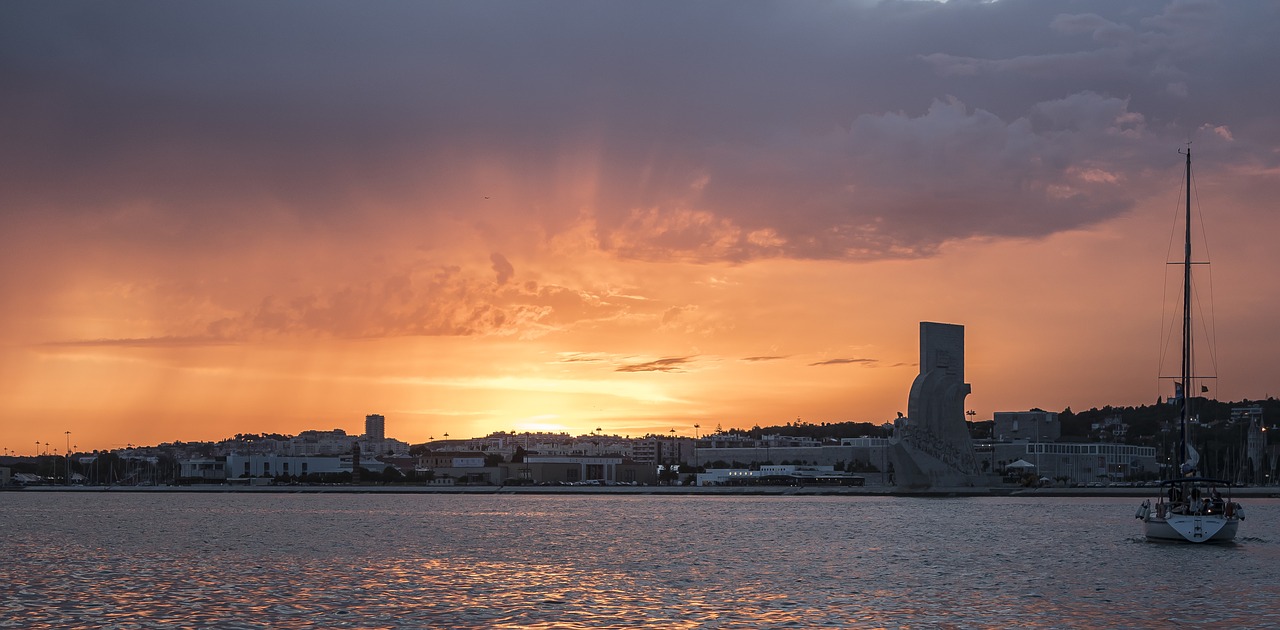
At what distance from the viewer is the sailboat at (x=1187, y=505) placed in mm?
60969

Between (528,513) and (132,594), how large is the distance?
74.7m

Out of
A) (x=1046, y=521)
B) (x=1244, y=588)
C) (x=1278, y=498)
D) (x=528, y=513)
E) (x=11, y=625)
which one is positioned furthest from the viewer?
(x=1278, y=498)

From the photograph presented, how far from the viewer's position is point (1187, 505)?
62969 millimetres

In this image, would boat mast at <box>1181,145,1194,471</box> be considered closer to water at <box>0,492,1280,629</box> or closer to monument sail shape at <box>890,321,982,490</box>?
water at <box>0,492,1280,629</box>

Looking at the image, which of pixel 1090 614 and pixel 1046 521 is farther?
pixel 1046 521

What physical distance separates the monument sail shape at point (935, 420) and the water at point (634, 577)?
61.2 metres

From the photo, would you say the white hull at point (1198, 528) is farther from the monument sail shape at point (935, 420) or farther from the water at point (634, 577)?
the monument sail shape at point (935, 420)

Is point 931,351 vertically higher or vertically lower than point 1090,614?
higher

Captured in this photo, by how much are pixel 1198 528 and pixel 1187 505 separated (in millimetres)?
2388

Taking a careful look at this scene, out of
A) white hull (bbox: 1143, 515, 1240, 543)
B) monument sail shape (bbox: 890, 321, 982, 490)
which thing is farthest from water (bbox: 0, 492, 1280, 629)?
monument sail shape (bbox: 890, 321, 982, 490)

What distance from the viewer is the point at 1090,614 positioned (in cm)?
3697

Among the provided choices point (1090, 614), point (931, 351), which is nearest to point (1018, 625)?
point (1090, 614)

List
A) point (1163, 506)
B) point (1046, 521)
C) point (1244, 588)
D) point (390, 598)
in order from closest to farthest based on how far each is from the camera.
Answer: point (390, 598) → point (1244, 588) → point (1163, 506) → point (1046, 521)

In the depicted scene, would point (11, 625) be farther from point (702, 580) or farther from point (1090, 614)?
point (1090, 614)
